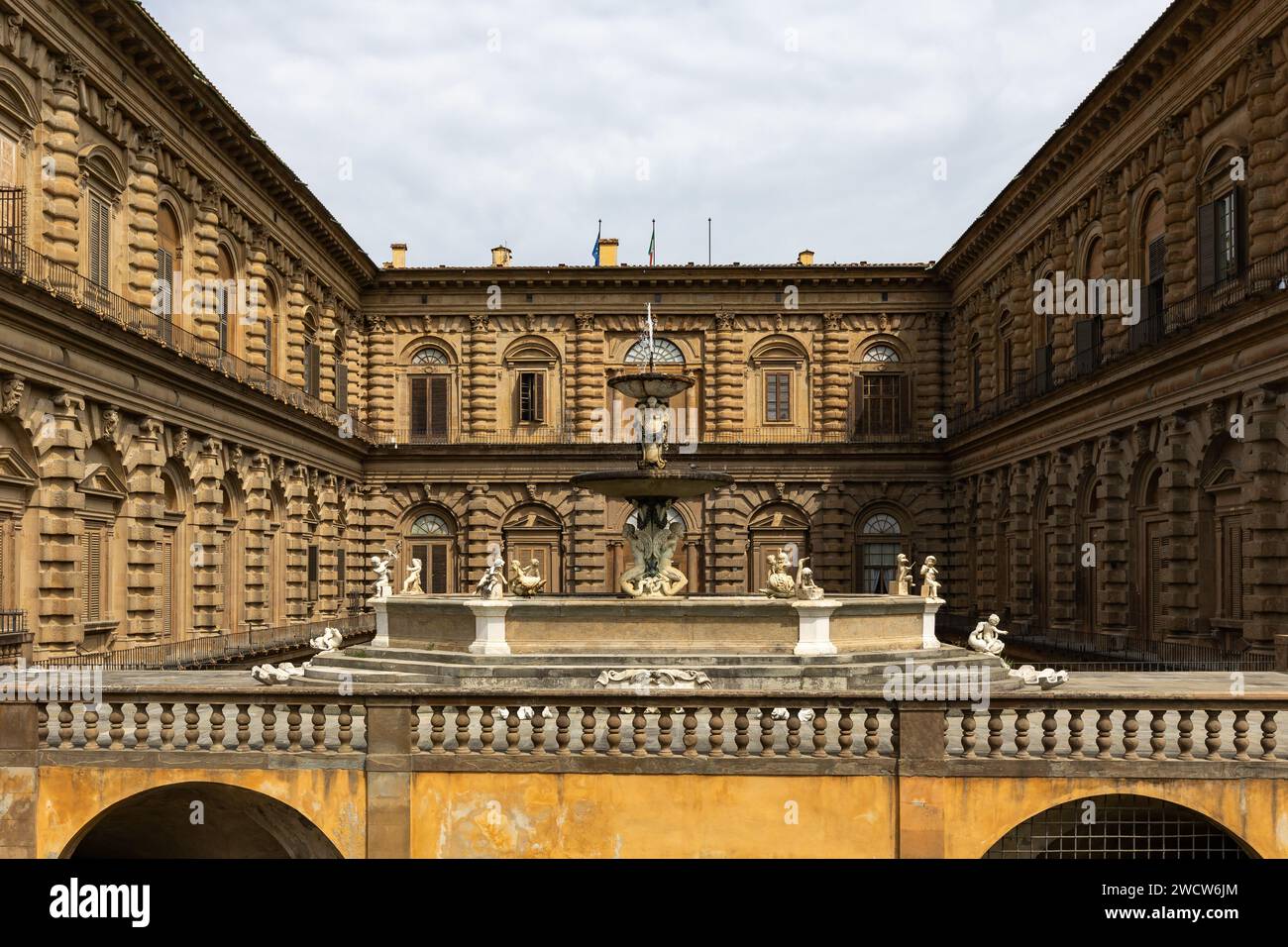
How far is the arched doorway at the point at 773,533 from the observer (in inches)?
1807

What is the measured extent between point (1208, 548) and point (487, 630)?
16262 millimetres

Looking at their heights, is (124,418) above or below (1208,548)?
above

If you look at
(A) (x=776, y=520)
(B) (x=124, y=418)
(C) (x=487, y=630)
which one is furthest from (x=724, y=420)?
(C) (x=487, y=630)

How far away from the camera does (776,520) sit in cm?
4600

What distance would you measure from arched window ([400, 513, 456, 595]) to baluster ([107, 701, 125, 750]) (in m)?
34.3

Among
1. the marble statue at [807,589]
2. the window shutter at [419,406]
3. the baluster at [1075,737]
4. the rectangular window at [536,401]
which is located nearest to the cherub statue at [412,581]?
the marble statue at [807,589]

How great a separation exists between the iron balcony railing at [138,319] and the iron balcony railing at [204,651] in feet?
21.1

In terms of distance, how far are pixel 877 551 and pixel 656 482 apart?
86.6 feet

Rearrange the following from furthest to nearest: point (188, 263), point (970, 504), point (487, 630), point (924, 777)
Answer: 1. point (970, 504)
2. point (188, 263)
3. point (487, 630)
4. point (924, 777)

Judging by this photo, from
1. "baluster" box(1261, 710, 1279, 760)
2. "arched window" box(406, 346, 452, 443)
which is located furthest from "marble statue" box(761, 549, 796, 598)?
"arched window" box(406, 346, 452, 443)

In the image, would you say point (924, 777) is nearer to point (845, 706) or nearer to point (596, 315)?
point (845, 706)

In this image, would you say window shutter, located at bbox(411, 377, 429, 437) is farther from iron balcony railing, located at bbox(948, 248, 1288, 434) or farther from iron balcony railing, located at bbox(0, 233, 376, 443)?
iron balcony railing, located at bbox(948, 248, 1288, 434)

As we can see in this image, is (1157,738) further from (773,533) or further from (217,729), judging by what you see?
(773,533)

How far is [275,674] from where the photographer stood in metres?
17.3
